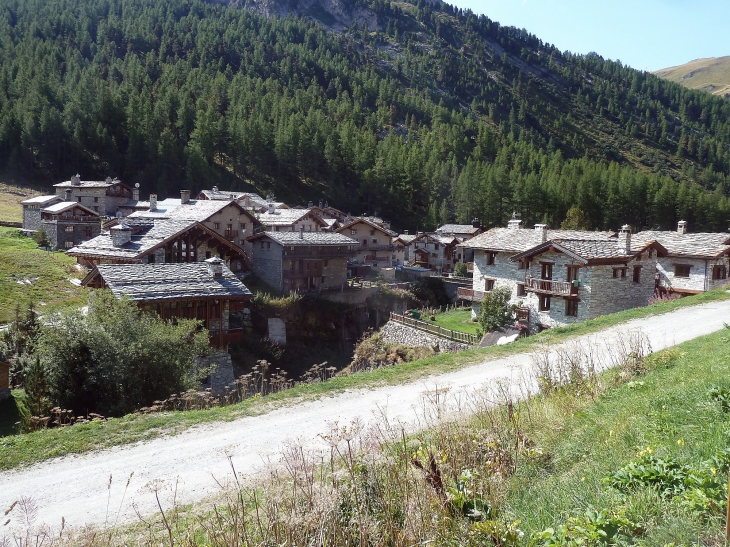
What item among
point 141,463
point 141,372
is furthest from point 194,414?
point 141,372

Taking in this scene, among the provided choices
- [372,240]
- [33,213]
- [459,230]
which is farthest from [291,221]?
[33,213]

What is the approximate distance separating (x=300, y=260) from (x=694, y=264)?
96.4 ft

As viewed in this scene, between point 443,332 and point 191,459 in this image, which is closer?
point 191,459

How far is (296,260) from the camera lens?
4519 cm

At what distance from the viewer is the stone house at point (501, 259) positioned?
37594 millimetres

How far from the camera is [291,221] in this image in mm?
58469

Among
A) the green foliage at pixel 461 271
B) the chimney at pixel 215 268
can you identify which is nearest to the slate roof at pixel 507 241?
the green foliage at pixel 461 271

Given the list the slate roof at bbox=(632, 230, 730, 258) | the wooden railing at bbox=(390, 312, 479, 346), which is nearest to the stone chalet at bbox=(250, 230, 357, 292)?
the wooden railing at bbox=(390, 312, 479, 346)

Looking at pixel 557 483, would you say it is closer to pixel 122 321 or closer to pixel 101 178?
pixel 122 321

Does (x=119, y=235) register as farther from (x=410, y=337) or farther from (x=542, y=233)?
(x=542, y=233)

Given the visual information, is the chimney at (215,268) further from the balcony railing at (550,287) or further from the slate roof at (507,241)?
the balcony railing at (550,287)

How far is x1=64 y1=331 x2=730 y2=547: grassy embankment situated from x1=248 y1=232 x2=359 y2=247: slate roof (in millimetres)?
37472

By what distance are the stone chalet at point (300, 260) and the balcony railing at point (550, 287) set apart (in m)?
18.1

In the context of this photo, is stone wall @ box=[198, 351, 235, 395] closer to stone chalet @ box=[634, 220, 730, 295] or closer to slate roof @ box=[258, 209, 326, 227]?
stone chalet @ box=[634, 220, 730, 295]
